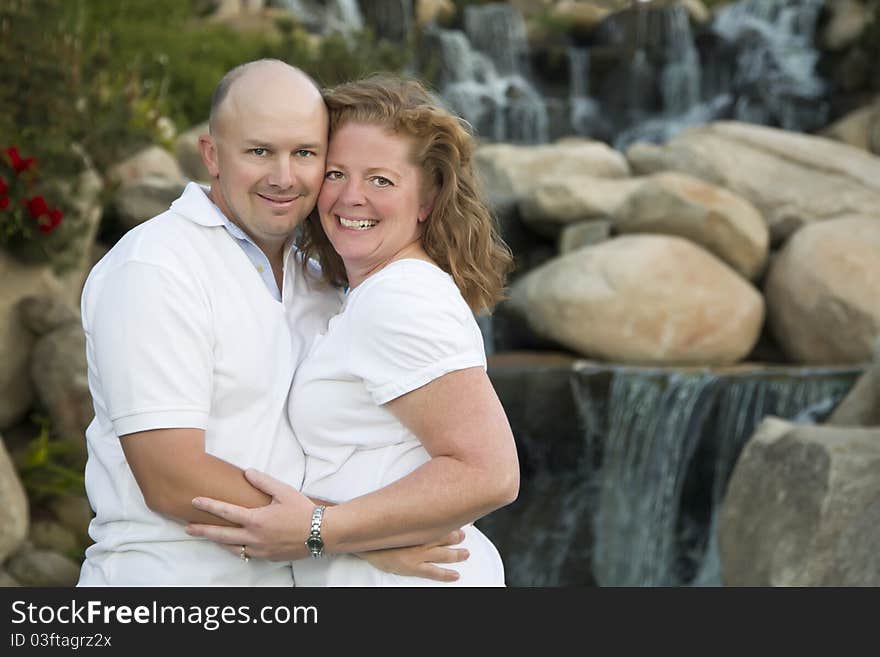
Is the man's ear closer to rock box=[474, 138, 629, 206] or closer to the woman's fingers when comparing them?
the woman's fingers

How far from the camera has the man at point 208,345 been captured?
2.11m

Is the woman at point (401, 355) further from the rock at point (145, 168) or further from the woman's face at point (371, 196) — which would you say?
the rock at point (145, 168)

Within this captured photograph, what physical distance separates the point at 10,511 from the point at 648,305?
4.79m

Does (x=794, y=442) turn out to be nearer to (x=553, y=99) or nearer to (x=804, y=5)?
(x=553, y=99)

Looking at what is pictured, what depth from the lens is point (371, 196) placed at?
7.82ft

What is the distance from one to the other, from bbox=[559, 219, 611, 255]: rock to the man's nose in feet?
24.6

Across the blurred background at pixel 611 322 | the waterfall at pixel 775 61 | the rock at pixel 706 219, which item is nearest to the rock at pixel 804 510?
the blurred background at pixel 611 322

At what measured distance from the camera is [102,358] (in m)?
2.12

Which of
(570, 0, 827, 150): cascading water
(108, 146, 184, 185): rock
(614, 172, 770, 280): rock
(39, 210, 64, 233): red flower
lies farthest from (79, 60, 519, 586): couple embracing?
(570, 0, 827, 150): cascading water

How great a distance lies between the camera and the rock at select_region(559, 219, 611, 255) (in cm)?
974

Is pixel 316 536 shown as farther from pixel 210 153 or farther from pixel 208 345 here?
pixel 210 153

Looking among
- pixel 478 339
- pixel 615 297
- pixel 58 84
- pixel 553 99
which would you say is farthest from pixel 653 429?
pixel 553 99

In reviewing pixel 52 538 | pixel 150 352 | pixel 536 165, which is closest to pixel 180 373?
pixel 150 352

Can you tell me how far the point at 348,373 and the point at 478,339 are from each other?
0.27 metres
